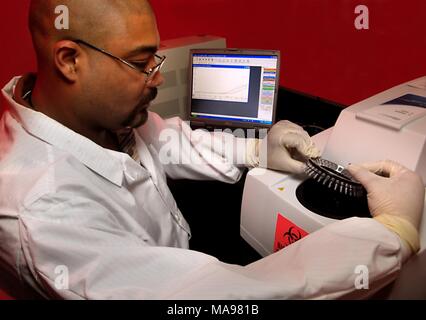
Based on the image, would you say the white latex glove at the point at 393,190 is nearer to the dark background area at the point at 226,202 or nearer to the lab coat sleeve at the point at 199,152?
the dark background area at the point at 226,202

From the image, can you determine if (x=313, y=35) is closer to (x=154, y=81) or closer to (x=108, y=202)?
(x=154, y=81)

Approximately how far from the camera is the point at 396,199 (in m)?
0.73

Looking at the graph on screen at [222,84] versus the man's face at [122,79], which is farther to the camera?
the graph on screen at [222,84]

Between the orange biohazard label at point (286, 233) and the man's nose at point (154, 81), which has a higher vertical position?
the man's nose at point (154, 81)

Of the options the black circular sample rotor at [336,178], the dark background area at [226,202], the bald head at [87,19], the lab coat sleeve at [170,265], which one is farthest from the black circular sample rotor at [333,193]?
the bald head at [87,19]

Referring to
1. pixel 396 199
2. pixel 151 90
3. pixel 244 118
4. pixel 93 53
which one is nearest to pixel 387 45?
pixel 244 118

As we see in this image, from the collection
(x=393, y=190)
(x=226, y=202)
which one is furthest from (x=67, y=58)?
(x=226, y=202)

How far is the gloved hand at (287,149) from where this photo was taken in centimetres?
95

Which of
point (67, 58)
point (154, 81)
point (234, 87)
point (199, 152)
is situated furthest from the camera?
point (234, 87)

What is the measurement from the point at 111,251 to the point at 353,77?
1.34m

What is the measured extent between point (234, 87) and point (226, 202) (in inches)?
20.7

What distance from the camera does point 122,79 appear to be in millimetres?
809
